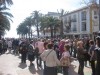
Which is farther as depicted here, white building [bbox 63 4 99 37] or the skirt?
white building [bbox 63 4 99 37]

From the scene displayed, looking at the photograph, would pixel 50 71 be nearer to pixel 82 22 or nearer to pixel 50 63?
pixel 50 63

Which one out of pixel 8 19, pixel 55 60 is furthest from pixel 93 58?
pixel 8 19

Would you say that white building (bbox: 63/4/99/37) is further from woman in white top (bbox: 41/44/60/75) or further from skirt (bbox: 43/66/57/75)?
skirt (bbox: 43/66/57/75)

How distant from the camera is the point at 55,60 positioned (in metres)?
9.01

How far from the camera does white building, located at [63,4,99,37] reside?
2491 inches

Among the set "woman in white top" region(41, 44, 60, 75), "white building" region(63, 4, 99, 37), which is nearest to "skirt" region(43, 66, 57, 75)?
"woman in white top" region(41, 44, 60, 75)

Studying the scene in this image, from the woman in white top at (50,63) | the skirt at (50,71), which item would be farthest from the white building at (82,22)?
the skirt at (50,71)

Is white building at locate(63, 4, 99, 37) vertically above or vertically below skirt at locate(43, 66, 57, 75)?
above

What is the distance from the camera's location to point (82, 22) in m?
67.8

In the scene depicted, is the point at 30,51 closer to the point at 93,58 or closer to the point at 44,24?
the point at 93,58

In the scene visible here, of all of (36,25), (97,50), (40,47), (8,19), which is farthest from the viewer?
(36,25)

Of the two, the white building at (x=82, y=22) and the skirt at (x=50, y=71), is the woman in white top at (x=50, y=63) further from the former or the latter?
the white building at (x=82, y=22)

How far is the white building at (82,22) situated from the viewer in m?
63.3

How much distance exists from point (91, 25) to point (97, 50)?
56.8m
